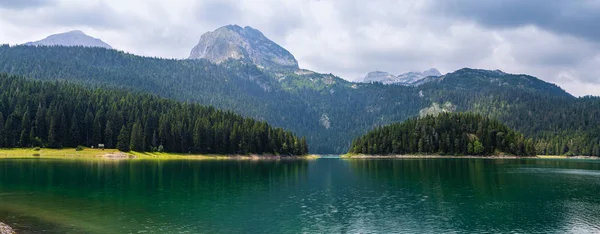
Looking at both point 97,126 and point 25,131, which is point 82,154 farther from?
point 25,131

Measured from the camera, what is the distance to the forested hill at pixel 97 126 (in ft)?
549

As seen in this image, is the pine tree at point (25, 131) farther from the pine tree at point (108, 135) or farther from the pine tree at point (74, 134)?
the pine tree at point (108, 135)

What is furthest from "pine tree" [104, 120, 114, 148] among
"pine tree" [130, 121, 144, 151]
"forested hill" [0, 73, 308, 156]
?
"pine tree" [130, 121, 144, 151]

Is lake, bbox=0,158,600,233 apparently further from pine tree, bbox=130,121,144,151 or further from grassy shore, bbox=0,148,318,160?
pine tree, bbox=130,121,144,151

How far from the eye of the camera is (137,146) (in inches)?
6909

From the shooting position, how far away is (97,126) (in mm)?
175250

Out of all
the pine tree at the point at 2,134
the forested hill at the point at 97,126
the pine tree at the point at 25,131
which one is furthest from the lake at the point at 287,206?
the forested hill at the point at 97,126

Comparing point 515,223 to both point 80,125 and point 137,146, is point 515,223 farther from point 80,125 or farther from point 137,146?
point 80,125

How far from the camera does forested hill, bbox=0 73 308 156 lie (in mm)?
167250

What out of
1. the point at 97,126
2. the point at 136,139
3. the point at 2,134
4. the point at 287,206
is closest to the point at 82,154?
the point at 97,126

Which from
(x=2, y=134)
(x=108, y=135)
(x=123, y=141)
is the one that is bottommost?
(x=123, y=141)

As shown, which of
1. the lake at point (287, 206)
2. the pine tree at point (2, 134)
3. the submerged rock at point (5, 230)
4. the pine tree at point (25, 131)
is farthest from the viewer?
the pine tree at point (25, 131)

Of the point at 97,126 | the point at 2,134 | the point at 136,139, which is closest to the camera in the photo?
the point at 2,134

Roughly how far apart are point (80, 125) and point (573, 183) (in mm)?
169811
